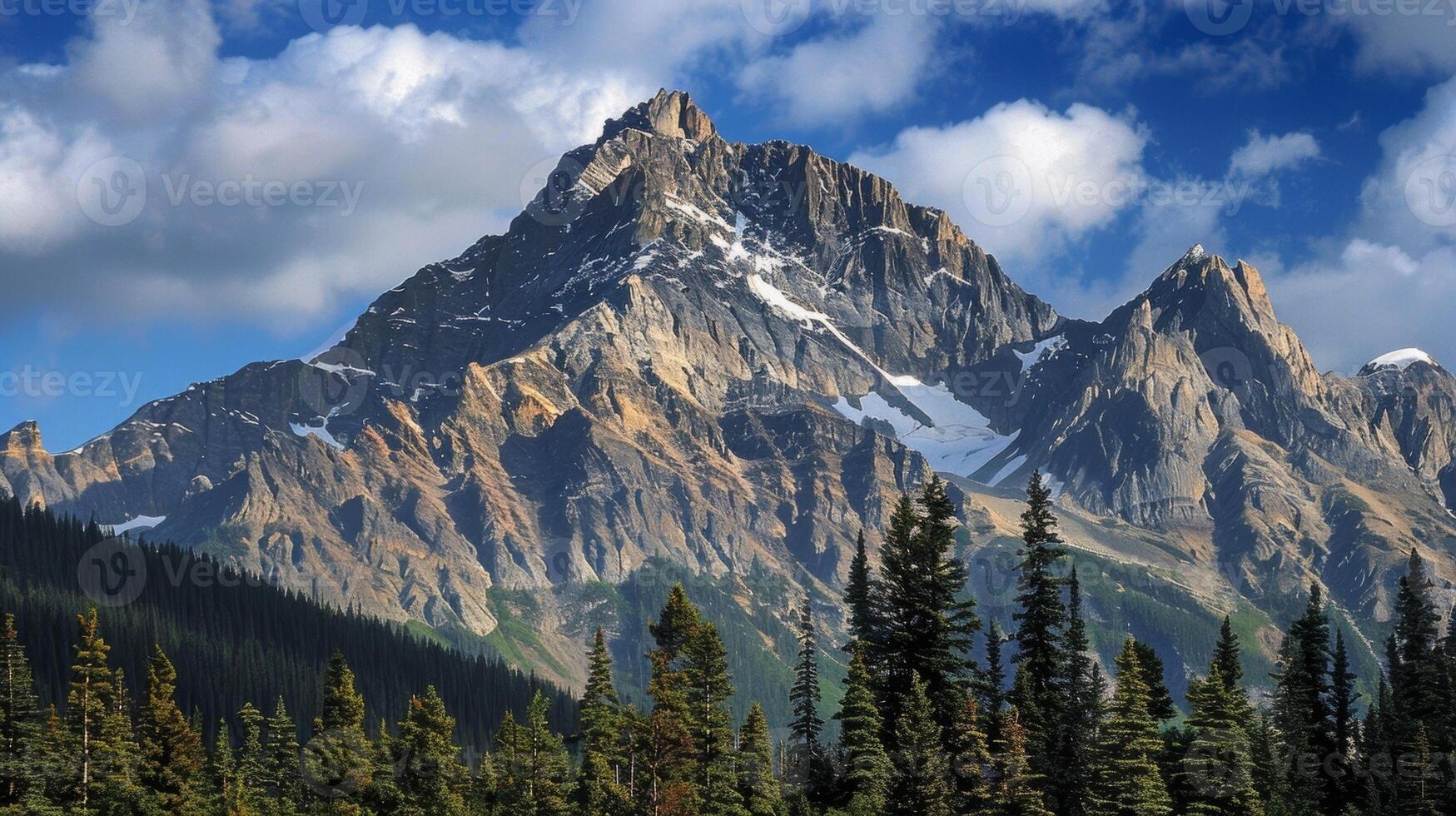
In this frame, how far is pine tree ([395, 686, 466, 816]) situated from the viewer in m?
116

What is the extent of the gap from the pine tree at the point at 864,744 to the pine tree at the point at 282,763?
151 ft

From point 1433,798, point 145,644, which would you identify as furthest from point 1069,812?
point 145,644

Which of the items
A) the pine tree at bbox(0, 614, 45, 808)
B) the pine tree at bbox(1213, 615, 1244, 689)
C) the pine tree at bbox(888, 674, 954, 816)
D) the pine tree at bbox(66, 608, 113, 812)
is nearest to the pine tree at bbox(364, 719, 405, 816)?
the pine tree at bbox(66, 608, 113, 812)

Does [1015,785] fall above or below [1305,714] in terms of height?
below

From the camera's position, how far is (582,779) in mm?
113938

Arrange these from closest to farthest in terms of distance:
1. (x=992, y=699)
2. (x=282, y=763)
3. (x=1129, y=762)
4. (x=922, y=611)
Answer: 1. (x=1129, y=762)
2. (x=922, y=611)
3. (x=992, y=699)
4. (x=282, y=763)

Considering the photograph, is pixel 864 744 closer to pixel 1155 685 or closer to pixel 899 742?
pixel 899 742

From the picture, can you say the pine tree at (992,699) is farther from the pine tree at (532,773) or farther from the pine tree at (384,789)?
the pine tree at (384,789)

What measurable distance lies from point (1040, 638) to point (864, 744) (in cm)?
1351

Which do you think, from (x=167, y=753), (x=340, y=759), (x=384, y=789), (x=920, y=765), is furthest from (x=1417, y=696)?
(x=167, y=753)

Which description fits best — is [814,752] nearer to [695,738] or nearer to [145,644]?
[695,738]

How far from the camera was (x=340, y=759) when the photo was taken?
397 feet

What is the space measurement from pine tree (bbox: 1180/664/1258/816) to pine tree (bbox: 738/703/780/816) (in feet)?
74.0

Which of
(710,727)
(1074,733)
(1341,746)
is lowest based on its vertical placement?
(1074,733)
